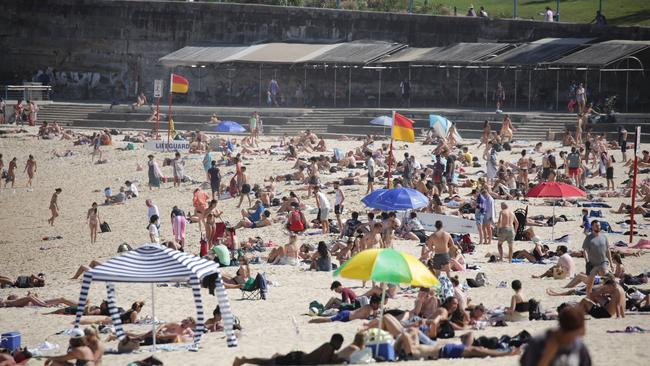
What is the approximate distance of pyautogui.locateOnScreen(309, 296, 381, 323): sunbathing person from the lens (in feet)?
49.8

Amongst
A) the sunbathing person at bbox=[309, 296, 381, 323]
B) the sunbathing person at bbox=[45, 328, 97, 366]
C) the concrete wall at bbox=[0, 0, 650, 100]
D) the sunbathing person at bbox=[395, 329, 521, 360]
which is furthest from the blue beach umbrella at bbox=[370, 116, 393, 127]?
the sunbathing person at bbox=[45, 328, 97, 366]

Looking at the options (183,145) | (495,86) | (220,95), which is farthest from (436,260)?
(220,95)

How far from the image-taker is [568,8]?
165ft

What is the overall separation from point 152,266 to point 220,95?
106 feet

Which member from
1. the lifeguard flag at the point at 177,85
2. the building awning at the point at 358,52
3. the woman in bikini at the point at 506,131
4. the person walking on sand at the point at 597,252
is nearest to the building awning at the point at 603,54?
the woman in bikini at the point at 506,131

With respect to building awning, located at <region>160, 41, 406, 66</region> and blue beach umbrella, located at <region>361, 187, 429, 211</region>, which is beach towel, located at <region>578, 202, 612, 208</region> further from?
building awning, located at <region>160, 41, 406, 66</region>

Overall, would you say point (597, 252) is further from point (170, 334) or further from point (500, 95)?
point (500, 95)

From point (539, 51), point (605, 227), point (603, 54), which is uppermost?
point (539, 51)

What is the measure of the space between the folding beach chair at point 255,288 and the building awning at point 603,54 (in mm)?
20018

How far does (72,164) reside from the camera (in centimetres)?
3500

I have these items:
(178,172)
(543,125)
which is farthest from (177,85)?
(543,125)

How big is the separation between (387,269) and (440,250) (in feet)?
13.9

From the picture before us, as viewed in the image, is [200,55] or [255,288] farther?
[200,55]

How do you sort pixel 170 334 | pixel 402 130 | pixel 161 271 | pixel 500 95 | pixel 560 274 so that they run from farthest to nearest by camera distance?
pixel 500 95, pixel 402 130, pixel 560 274, pixel 170 334, pixel 161 271
